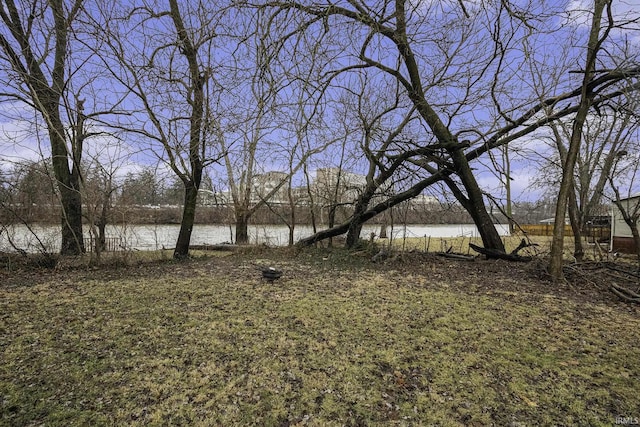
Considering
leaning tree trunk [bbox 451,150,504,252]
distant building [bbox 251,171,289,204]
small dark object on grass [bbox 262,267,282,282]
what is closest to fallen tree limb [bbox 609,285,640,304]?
leaning tree trunk [bbox 451,150,504,252]

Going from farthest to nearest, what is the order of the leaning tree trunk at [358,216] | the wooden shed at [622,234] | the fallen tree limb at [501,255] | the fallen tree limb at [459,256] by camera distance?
1. the wooden shed at [622,234]
2. the leaning tree trunk at [358,216]
3. the fallen tree limb at [459,256]
4. the fallen tree limb at [501,255]

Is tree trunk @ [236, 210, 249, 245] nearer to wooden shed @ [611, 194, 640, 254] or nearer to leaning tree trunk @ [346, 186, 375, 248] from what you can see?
leaning tree trunk @ [346, 186, 375, 248]

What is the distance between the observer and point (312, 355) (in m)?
2.65

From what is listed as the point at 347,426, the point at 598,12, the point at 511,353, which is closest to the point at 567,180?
the point at 598,12

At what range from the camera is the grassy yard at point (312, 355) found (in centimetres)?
198

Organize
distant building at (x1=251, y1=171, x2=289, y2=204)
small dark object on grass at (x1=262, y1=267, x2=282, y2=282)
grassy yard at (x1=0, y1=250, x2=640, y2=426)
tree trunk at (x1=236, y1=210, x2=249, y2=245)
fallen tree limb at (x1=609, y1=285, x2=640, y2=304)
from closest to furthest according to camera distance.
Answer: grassy yard at (x1=0, y1=250, x2=640, y2=426) < fallen tree limb at (x1=609, y1=285, x2=640, y2=304) < small dark object on grass at (x1=262, y1=267, x2=282, y2=282) < distant building at (x1=251, y1=171, x2=289, y2=204) < tree trunk at (x1=236, y1=210, x2=249, y2=245)

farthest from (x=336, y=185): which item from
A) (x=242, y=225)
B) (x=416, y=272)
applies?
(x=416, y=272)

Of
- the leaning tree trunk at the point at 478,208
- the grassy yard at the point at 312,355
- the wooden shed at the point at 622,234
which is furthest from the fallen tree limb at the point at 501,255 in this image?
the wooden shed at the point at 622,234

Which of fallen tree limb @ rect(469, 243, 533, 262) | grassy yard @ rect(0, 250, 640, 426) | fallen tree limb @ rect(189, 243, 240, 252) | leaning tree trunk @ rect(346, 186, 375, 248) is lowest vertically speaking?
grassy yard @ rect(0, 250, 640, 426)

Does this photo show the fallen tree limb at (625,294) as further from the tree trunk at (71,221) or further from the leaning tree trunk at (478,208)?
the tree trunk at (71,221)

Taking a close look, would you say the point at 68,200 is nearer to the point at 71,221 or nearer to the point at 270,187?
the point at 71,221

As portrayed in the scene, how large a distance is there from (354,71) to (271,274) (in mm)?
3927

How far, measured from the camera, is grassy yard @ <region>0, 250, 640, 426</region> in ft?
6.51

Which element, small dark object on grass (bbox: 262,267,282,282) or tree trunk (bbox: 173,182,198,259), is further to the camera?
tree trunk (bbox: 173,182,198,259)
